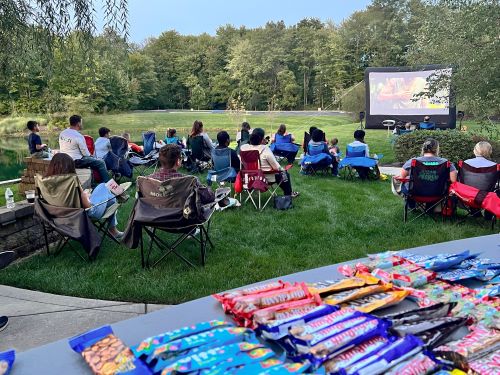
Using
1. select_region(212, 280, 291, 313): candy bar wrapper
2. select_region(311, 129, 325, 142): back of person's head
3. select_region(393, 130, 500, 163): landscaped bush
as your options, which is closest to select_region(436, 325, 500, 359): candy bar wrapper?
select_region(212, 280, 291, 313): candy bar wrapper

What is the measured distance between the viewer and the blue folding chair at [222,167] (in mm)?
6801

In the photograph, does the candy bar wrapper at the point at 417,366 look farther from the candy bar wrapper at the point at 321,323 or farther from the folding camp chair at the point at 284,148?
the folding camp chair at the point at 284,148

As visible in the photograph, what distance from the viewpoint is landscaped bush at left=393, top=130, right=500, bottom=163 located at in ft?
31.7

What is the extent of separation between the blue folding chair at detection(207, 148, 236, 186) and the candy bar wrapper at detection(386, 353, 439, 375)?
18.4 ft

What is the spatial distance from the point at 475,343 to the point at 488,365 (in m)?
0.10

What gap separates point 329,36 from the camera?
138ft

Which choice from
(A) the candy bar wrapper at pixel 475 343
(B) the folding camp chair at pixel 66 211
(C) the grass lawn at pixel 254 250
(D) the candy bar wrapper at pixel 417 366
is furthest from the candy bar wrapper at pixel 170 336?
(B) the folding camp chair at pixel 66 211

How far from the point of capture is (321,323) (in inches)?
52.9

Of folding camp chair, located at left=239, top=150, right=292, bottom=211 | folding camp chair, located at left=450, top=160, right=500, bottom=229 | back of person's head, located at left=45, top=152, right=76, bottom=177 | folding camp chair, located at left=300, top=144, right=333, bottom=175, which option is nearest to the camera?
back of person's head, located at left=45, top=152, right=76, bottom=177

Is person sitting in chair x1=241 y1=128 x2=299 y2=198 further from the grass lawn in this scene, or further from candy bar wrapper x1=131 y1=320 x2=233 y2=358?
candy bar wrapper x1=131 y1=320 x2=233 y2=358

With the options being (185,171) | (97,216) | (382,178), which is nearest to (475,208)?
(382,178)

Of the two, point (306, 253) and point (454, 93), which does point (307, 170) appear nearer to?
point (454, 93)

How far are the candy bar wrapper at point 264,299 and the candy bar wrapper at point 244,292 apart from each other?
25 mm

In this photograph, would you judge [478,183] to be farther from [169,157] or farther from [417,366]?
[417,366]
